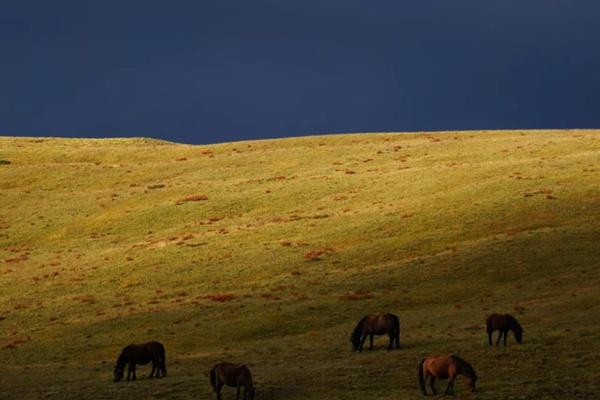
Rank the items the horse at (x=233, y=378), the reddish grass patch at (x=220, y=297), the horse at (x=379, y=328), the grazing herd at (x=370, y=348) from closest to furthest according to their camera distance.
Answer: the grazing herd at (x=370, y=348) < the horse at (x=233, y=378) < the horse at (x=379, y=328) < the reddish grass patch at (x=220, y=297)

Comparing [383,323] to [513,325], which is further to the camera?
[383,323]

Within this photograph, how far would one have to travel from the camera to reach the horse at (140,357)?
38000 mm

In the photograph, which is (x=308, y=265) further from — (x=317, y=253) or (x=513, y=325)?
(x=513, y=325)

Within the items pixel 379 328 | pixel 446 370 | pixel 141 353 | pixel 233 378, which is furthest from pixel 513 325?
pixel 141 353

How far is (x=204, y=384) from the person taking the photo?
3503cm

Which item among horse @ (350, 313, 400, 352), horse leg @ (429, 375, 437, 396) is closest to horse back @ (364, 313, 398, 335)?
horse @ (350, 313, 400, 352)

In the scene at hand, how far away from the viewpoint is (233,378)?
3148 cm

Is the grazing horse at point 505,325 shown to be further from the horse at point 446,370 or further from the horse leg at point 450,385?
the horse leg at point 450,385

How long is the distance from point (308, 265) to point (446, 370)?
35.8 meters

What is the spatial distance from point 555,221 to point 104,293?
32288mm

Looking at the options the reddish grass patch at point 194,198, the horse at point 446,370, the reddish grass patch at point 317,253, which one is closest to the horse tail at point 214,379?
the horse at point 446,370

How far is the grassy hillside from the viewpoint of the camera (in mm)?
37438

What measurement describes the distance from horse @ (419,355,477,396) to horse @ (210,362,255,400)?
5.53 m

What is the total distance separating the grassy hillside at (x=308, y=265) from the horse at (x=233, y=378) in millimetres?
1243
